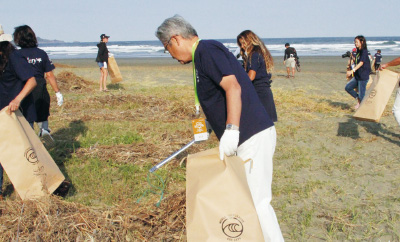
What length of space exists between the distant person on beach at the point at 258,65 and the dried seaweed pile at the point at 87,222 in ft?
5.09

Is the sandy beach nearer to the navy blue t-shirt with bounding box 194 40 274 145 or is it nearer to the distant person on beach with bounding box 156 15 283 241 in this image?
the distant person on beach with bounding box 156 15 283 241

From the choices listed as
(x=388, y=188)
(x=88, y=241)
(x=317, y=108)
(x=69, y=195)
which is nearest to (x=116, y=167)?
(x=69, y=195)

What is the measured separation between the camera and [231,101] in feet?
7.21

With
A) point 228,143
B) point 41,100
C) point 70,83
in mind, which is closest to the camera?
point 228,143

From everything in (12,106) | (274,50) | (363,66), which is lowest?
(274,50)

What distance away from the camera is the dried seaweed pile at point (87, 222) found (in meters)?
2.68

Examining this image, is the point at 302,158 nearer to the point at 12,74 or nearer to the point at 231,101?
the point at 231,101

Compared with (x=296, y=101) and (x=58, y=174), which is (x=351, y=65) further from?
(x=58, y=174)

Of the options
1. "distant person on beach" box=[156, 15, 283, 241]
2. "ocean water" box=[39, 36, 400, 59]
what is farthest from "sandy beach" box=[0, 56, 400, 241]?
"ocean water" box=[39, 36, 400, 59]

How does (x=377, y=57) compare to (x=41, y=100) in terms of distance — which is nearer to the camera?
(x=41, y=100)

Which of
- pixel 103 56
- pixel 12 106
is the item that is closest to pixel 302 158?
pixel 12 106

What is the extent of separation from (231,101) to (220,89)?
7.7 inches

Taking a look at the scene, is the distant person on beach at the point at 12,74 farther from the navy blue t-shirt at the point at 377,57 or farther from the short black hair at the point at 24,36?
the navy blue t-shirt at the point at 377,57

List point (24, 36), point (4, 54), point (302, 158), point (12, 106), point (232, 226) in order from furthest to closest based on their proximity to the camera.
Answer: point (302, 158) → point (24, 36) → point (4, 54) → point (12, 106) → point (232, 226)
